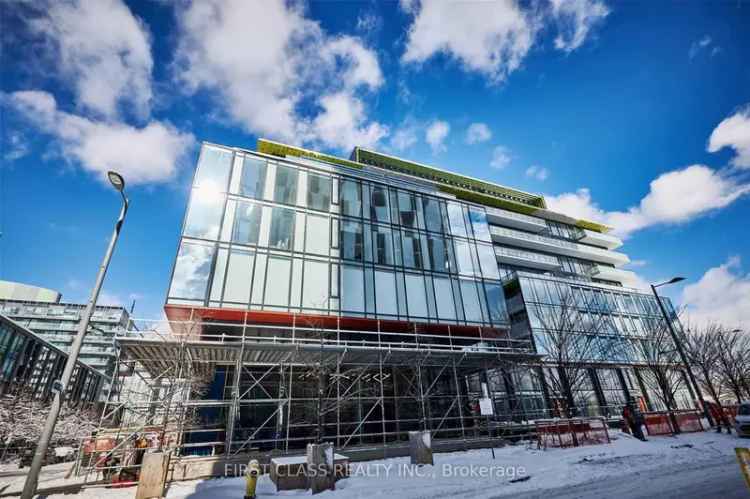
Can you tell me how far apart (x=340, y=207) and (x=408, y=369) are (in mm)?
12621

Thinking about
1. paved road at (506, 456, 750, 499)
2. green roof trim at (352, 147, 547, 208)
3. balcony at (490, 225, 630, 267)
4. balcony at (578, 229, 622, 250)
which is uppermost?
green roof trim at (352, 147, 547, 208)

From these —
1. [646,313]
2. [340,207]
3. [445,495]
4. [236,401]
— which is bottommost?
[445,495]

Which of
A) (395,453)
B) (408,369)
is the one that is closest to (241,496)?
(395,453)

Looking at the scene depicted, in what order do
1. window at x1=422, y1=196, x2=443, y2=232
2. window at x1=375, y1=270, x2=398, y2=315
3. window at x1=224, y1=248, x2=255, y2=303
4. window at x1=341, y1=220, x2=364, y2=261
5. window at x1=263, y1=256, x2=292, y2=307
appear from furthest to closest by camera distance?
window at x1=422, y1=196, x2=443, y2=232, window at x1=341, y1=220, x2=364, y2=261, window at x1=375, y1=270, x2=398, y2=315, window at x1=263, y1=256, x2=292, y2=307, window at x1=224, y1=248, x2=255, y2=303

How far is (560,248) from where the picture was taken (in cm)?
4706

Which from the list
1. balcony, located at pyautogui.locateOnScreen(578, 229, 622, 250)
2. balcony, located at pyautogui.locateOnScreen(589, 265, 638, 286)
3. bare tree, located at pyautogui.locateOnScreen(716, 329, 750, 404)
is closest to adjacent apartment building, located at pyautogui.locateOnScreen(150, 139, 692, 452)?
bare tree, located at pyautogui.locateOnScreen(716, 329, 750, 404)

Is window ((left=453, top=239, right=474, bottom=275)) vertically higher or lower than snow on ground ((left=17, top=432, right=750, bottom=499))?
higher

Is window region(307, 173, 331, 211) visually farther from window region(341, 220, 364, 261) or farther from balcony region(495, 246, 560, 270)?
balcony region(495, 246, 560, 270)

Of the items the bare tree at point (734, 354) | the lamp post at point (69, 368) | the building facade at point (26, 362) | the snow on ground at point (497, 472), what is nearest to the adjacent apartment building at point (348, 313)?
the snow on ground at point (497, 472)

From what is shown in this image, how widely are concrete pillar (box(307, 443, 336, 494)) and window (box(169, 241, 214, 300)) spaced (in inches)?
437

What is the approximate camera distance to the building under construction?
53.5 ft

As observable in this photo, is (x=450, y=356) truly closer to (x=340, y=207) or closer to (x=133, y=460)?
(x=340, y=207)

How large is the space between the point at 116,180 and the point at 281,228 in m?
13.1

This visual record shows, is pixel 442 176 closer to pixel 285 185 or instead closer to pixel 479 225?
pixel 479 225
